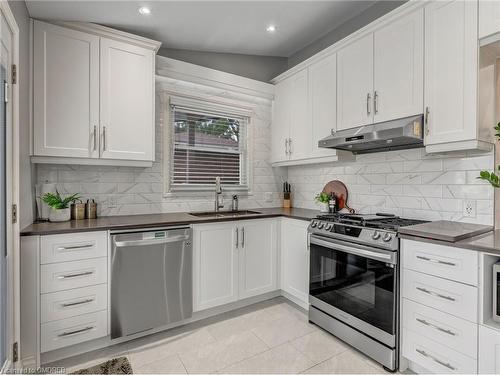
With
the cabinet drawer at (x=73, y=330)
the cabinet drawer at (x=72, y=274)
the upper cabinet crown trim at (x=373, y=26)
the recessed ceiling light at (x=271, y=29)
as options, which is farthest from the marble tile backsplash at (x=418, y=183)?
the cabinet drawer at (x=73, y=330)

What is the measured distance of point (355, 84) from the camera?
8.47 feet

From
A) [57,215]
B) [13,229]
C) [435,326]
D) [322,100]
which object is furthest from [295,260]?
[13,229]

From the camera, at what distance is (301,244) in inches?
110

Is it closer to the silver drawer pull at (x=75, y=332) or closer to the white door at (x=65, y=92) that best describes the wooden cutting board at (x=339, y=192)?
the white door at (x=65, y=92)

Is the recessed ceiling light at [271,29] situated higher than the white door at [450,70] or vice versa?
the recessed ceiling light at [271,29]

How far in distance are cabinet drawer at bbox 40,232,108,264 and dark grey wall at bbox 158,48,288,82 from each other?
208 cm

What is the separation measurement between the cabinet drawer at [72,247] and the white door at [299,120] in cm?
215

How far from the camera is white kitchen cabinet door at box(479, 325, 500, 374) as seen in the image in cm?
149

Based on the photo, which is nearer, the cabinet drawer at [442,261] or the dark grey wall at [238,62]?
the cabinet drawer at [442,261]

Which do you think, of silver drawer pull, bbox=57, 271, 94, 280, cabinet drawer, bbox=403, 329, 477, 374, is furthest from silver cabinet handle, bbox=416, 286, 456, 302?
silver drawer pull, bbox=57, 271, 94, 280

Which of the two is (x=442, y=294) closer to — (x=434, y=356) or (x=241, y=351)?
(x=434, y=356)

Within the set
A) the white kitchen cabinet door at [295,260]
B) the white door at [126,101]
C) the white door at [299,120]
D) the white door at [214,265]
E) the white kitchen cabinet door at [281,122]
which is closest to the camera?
the white door at [126,101]

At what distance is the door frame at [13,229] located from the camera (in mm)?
1700

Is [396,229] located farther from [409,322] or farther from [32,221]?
[32,221]
